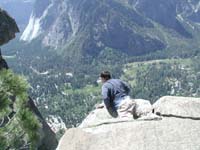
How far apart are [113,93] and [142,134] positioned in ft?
16.0

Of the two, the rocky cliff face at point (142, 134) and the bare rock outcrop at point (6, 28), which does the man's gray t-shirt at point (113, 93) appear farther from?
the bare rock outcrop at point (6, 28)

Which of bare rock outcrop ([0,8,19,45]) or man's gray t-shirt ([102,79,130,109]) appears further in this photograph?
bare rock outcrop ([0,8,19,45])

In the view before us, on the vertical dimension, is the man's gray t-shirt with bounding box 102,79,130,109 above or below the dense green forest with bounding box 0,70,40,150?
below

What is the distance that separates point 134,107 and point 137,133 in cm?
413

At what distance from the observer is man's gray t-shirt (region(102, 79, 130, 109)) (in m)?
22.4

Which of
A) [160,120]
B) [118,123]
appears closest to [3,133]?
[118,123]

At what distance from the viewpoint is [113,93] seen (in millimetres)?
22531

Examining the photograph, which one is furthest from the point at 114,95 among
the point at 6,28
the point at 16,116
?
the point at 6,28

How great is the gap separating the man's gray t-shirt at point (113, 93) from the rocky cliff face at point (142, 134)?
2.99 metres

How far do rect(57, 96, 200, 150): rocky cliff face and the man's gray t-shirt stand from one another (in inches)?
118

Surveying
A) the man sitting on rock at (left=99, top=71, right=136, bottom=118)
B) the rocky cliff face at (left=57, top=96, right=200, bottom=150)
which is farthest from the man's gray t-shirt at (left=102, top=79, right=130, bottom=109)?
the rocky cliff face at (left=57, top=96, right=200, bottom=150)

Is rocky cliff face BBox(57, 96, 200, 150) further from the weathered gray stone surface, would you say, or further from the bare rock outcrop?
the bare rock outcrop

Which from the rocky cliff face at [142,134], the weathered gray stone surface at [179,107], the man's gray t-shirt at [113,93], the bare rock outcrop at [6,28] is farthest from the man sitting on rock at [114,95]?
the bare rock outcrop at [6,28]

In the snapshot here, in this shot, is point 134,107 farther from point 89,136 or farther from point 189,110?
point 89,136
